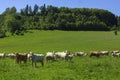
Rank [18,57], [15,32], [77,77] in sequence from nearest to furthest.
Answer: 1. [77,77]
2. [18,57]
3. [15,32]

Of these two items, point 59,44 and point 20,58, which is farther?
point 59,44

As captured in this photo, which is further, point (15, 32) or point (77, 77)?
point (15, 32)

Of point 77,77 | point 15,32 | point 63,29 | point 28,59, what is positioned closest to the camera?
point 77,77

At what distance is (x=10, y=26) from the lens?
13612 cm

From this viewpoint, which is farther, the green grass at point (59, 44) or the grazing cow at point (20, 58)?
the green grass at point (59, 44)

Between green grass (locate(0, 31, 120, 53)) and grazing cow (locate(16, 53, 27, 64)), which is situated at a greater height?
grazing cow (locate(16, 53, 27, 64))

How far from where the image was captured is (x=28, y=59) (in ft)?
136

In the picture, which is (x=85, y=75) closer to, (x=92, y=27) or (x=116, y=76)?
(x=116, y=76)

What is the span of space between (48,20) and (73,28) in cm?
2261

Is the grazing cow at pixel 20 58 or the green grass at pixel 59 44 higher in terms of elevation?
the grazing cow at pixel 20 58

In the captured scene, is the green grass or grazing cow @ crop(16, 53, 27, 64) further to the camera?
the green grass

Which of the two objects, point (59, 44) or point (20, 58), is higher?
point (20, 58)

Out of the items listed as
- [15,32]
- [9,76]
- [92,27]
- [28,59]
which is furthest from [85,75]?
[92,27]

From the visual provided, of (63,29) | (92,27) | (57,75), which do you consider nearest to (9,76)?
(57,75)
